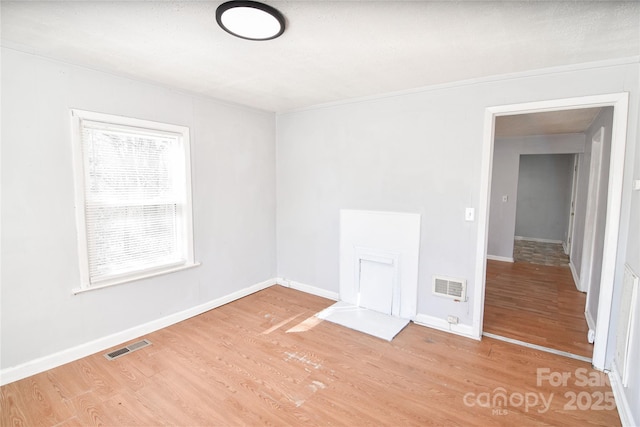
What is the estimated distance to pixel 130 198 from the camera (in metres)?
2.88

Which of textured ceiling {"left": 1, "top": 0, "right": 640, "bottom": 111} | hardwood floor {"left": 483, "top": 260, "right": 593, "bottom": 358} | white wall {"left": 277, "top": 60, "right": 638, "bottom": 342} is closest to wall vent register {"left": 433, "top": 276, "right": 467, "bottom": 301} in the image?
white wall {"left": 277, "top": 60, "right": 638, "bottom": 342}

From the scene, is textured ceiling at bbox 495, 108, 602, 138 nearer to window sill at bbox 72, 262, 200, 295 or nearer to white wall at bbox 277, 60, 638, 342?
white wall at bbox 277, 60, 638, 342

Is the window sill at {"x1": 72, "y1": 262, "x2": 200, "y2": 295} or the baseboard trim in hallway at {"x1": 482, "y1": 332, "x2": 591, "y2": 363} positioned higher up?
the window sill at {"x1": 72, "y1": 262, "x2": 200, "y2": 295}

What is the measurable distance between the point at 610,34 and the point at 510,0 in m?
0.90

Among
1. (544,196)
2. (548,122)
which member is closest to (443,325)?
(548,122)

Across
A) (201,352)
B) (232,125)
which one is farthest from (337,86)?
(201,352)

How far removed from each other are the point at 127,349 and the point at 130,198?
4.43 feet

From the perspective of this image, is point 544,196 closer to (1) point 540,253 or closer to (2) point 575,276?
(1) point 540,253

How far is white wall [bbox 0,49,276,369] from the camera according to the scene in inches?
89.3

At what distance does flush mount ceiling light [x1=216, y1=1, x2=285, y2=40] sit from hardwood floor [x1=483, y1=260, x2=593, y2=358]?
129 inches

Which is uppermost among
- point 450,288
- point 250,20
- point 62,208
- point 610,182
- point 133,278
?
point 250,20

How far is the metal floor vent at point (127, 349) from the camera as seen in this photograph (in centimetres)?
267

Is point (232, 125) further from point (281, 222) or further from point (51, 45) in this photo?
point (51, 45)

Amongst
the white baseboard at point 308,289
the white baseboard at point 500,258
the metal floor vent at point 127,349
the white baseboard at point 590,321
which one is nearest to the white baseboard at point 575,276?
the white baseboard at point 500,258
